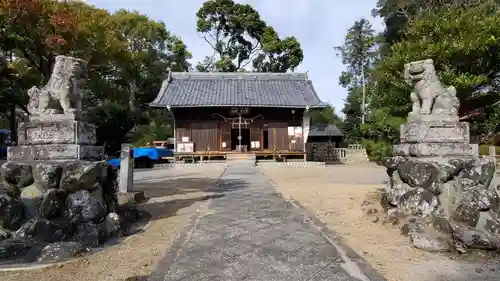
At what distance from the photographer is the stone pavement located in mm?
3812

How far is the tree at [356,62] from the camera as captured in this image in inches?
1692

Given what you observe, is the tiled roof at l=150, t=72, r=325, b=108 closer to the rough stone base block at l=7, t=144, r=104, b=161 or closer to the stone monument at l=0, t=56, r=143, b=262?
the stone monument at l=0, t=56, r=143, b=262

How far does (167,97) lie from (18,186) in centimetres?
2156

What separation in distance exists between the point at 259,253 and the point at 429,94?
4263 mm

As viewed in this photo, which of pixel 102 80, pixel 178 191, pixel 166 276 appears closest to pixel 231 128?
→ pixel 102 80

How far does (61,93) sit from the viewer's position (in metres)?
5.87

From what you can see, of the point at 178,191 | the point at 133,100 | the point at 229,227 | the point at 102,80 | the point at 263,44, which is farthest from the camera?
the point at 263,44

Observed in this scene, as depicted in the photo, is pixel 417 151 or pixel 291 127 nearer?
pixel 417 151

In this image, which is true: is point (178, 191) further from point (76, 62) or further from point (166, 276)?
point (166, 276)

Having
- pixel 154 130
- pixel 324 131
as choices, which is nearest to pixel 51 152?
pixel 154 130

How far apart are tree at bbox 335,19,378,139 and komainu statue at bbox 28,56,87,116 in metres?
37.8

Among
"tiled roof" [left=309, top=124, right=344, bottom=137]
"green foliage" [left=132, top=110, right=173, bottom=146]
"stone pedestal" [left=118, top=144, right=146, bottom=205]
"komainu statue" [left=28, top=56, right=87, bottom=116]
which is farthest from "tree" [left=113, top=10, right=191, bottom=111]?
"komainu statue" [left=28, top=56, right=87, bottom=116]

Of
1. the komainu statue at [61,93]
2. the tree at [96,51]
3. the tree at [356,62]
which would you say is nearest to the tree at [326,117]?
the tree at [356,62]

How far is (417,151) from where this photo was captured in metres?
6.32
